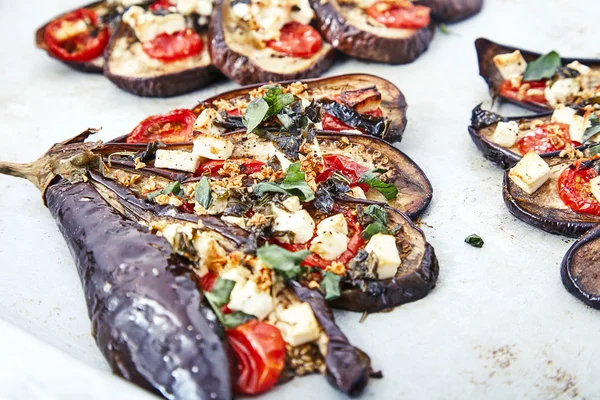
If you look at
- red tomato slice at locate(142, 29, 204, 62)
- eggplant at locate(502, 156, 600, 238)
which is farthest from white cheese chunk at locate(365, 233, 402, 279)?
red tomato slice at locate(142, 29, 204, 62)

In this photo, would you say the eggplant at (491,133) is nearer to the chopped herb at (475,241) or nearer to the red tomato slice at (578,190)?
the red tomato slice at (578,190)

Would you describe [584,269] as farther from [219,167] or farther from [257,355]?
[219,167]

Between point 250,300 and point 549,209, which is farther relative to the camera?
point 549,209

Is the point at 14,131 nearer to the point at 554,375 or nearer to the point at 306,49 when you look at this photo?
the point at 306,49

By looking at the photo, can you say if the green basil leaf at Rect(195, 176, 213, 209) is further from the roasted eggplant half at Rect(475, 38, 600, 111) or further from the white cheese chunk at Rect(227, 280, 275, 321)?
the roasted eggplant half at Rect(475, 38, 600, 111)

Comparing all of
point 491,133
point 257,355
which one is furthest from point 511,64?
point 257,355

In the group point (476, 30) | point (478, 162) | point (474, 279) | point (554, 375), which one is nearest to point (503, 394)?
point (554, 375)
